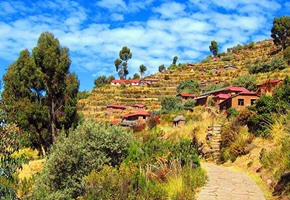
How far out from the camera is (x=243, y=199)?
807 centimetres

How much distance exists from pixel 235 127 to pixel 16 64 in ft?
60.1

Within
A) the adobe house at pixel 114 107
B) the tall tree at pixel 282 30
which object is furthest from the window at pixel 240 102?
the tall tree at pixel 282 30

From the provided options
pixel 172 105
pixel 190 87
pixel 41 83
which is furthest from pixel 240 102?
pixel 190 87

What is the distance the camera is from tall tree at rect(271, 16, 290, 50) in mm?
82938

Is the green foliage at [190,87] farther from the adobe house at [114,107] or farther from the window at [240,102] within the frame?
the window at [240,102]

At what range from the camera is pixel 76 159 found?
10984mm

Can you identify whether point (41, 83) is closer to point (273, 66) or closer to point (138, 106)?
point (138, 106)

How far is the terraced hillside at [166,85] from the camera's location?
2657 inches

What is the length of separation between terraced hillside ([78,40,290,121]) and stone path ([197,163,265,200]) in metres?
46.9

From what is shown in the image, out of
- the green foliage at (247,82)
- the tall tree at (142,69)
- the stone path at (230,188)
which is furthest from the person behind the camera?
the tall tree at (142,69)

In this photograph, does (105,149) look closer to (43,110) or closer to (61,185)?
(61,185)

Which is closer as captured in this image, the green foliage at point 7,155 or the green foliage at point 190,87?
the green foliage at point 7,155

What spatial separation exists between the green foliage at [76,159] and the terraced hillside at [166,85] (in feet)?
155

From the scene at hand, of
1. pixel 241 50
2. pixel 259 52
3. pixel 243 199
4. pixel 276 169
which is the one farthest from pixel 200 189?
pixel 241 50
